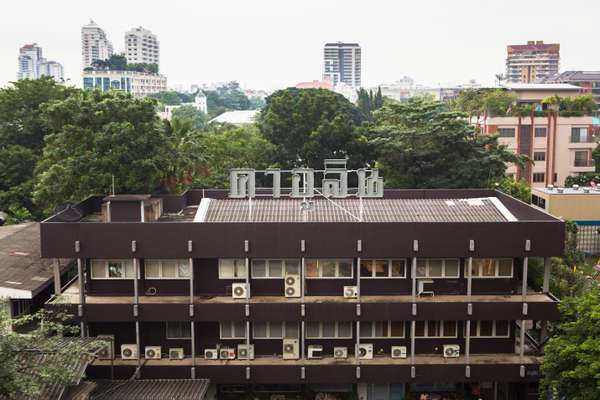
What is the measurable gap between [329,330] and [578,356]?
11.1m

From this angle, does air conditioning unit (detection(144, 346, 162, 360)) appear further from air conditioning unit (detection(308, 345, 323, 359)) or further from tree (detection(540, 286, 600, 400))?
tree (detection(540, 286, 600, 400))

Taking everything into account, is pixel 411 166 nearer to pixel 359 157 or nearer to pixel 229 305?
pixel 359 157

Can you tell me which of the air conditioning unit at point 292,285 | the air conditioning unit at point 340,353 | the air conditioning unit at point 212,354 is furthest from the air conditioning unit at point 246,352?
the air conditioning unit at point 340,353

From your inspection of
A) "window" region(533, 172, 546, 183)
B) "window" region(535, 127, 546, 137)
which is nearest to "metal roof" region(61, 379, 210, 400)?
"window" region(535, 127, 546, 137)

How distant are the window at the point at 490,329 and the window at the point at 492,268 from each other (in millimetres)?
2189

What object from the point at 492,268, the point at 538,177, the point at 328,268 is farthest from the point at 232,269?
the point at 538,177

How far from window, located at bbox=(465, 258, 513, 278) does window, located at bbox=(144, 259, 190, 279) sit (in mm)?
12972

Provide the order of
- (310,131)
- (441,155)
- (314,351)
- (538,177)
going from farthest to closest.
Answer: (538,177) → (310,131) → (441,155) → (314,351)

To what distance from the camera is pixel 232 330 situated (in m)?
30.8

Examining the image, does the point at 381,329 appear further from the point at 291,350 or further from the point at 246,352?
the point at 246,352

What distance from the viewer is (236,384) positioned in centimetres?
3000

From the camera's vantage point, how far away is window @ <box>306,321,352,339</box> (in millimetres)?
30922

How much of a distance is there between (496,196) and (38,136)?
41.9 metres

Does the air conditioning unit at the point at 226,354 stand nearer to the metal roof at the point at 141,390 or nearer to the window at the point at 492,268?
the metal roof at the point at 141,390
